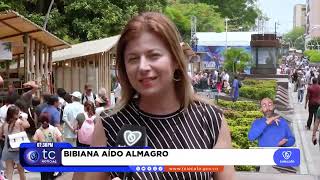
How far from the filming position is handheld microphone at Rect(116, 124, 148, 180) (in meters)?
1.70

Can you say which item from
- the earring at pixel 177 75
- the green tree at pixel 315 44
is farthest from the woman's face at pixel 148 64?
the green tree at pixel 315 44

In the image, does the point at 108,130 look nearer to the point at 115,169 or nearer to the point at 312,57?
the point at 115,169

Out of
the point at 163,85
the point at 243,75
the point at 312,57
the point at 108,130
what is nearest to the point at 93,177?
the point at 108,130

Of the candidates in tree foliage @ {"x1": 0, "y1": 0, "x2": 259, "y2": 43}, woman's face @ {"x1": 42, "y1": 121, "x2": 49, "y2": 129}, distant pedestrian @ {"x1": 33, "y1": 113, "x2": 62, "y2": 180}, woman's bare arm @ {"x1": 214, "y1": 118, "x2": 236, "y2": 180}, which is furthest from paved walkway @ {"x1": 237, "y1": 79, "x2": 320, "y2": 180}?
tree foliage @ {"x1": 0, "y1": 0, "x2": 259, "y2": 43}

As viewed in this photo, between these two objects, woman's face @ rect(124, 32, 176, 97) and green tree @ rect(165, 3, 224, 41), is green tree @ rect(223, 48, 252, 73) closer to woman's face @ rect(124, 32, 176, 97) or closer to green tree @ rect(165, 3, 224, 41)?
green tree @ rect(165, 3, 224, 41)

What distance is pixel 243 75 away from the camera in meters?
43.4

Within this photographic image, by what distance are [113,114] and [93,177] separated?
0.26m

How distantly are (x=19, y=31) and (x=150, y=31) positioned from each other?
52.2 ft

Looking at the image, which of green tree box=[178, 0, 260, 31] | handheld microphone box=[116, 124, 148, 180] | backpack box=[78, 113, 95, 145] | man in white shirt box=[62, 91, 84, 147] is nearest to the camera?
handheld microphone box=[116, 124, 148, 180]

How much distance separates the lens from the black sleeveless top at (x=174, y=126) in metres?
2.01

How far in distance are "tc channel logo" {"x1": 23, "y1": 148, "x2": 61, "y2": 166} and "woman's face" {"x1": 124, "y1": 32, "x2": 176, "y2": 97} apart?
1.34ft

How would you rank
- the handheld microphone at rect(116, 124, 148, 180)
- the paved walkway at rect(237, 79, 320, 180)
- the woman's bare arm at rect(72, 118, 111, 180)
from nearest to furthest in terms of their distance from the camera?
the handheld microphone at rect(116, 124, 148, 180)
the woman's bare arm at rect(72, 118, 111, 180)
the paved walkway at rect(237, 79, 320, 180)

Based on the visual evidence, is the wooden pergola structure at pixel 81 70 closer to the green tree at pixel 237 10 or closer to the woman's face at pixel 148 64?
the woman's face at pixel 148 64

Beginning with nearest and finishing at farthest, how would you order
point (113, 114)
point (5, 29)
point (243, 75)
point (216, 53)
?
point (113, 114) → point (5, 29) → point (243, 75) → point (216, 53)
